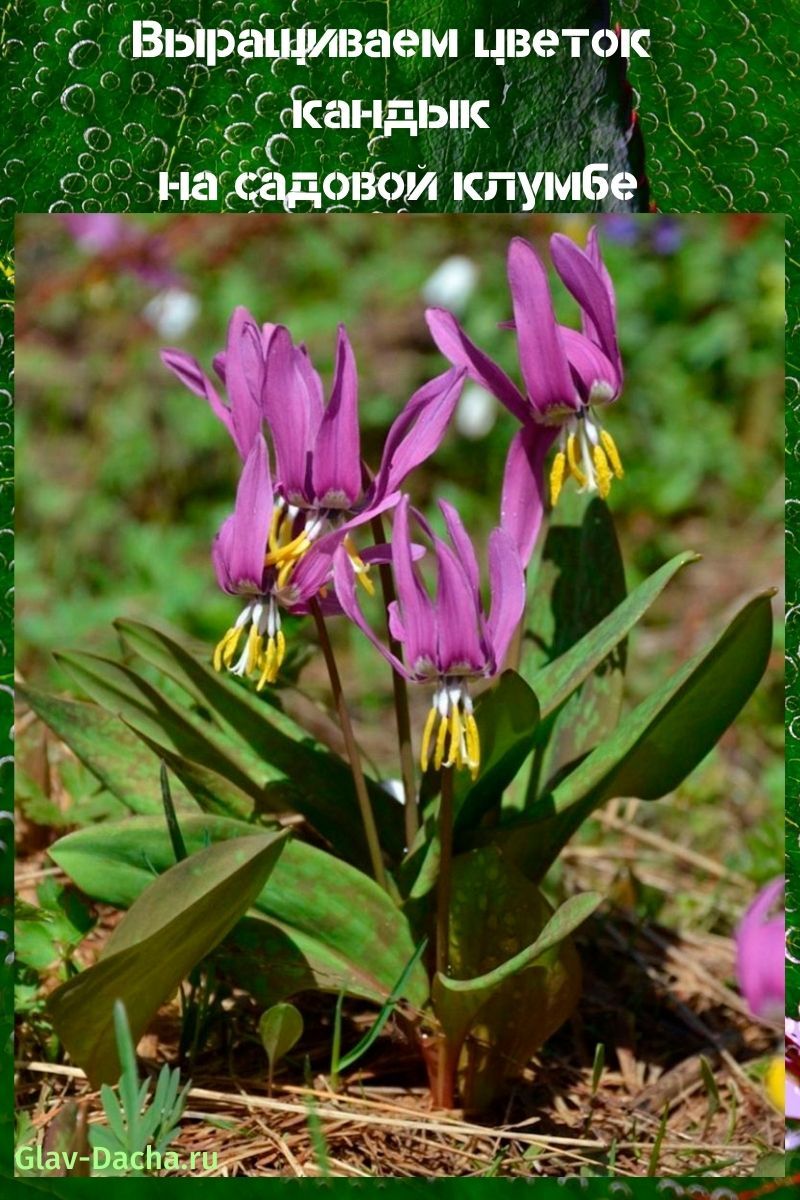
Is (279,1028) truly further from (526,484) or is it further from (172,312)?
(172,312)

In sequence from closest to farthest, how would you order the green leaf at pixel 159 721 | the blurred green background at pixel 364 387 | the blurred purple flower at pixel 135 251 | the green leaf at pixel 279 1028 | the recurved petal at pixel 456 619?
the recurved petal at pixel 456 619 → the green leaf at pixel 279 1028 → the green leaf at pixel 159 721 → the blurred green background at pixel 364 387 → the blurred purple flower at pixel 135 251

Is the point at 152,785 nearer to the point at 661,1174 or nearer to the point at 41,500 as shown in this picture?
the point at 661,1174

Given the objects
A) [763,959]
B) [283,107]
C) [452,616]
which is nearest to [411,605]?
[452,616]

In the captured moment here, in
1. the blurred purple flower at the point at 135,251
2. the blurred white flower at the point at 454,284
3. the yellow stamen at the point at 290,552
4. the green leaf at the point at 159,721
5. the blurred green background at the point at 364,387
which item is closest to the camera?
the yellow stamen at the point at 290,552

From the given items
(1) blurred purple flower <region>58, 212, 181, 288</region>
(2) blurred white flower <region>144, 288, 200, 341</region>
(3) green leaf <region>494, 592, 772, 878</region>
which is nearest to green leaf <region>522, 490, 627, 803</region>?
(3) green leaf <region>494, 592, 772, 878</region>

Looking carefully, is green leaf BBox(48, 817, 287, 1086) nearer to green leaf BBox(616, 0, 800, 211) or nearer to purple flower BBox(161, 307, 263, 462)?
purple flower BBox(161, 307, 263, 462)

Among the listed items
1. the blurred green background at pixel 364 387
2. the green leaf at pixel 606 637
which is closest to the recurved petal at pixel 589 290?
the green leaf at pixel 606 637

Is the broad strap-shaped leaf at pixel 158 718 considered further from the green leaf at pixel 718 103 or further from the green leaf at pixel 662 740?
the green leaf at pixel 718 103

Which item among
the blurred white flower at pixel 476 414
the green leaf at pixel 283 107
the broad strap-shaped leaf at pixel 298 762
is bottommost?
the broad strap-shaped leaf at pixel 298 762
